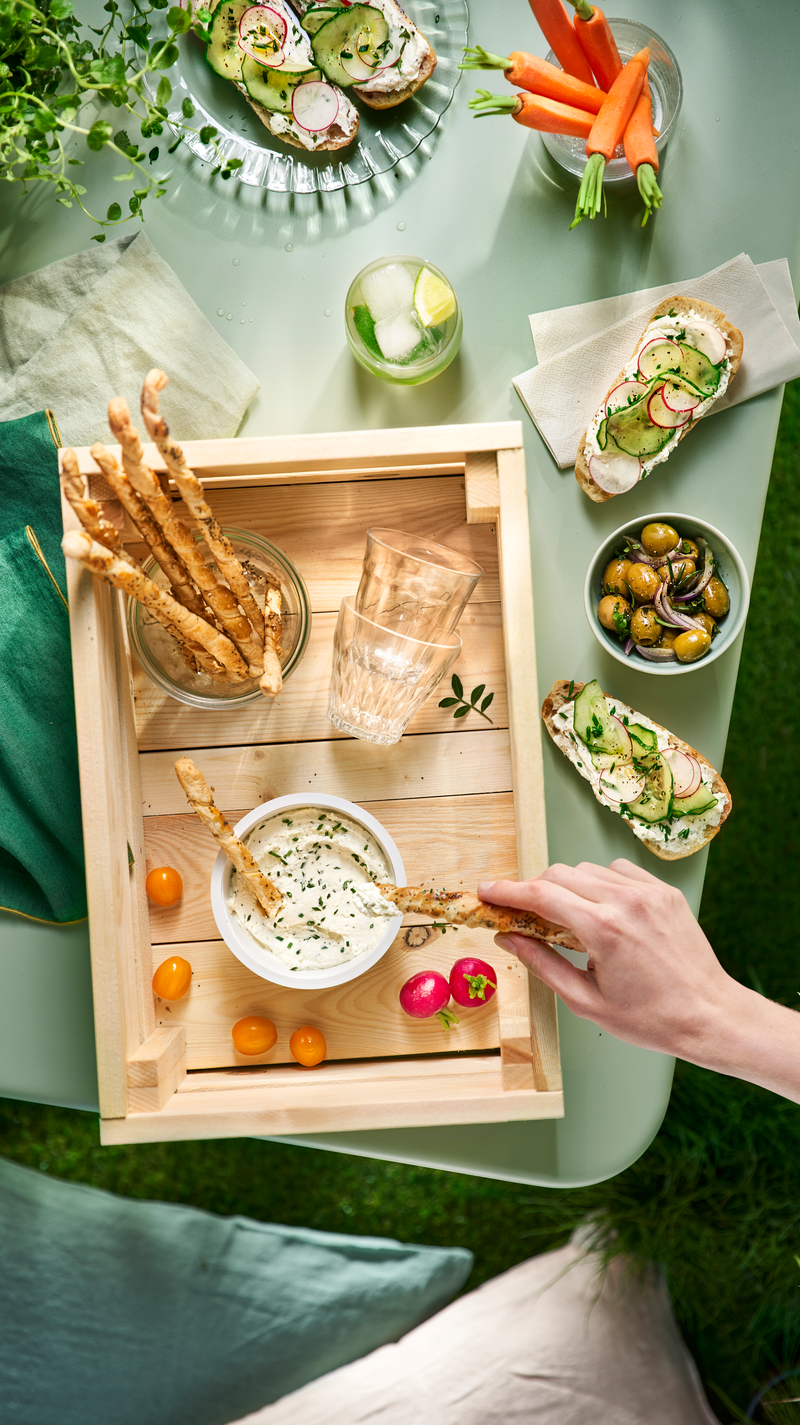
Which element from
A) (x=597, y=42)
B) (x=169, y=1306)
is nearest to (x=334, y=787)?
(x=597, y=42)

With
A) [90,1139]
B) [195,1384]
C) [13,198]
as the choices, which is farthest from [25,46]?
[195,1384]

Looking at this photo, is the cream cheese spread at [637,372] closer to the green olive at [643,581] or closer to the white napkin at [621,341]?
the white napkin at [621,341]

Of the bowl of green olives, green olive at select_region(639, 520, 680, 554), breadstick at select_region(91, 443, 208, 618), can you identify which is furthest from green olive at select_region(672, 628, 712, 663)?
breadstick at select_region(91, 443, 208, 618)

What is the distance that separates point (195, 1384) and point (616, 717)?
1.65m

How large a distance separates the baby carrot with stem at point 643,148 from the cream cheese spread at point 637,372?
134 mm

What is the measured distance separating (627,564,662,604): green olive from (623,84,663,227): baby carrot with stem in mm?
437

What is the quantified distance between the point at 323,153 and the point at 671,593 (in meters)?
0.74

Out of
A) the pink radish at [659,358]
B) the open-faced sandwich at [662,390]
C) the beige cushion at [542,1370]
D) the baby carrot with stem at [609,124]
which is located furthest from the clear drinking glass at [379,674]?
the beige cushion at [542,1370]

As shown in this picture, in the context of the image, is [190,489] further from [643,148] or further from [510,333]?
[643,148]

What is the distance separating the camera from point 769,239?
1219 millimetres

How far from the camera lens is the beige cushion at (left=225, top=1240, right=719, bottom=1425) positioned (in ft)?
5.96

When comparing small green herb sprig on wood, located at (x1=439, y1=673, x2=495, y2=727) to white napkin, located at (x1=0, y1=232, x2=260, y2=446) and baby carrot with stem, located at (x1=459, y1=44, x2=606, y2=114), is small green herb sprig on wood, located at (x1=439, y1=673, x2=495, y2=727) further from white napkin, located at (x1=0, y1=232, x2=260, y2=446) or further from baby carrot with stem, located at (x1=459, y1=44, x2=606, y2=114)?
baby carrot with stem, located at (x1=459, y1=44, x2=606, y2=114)

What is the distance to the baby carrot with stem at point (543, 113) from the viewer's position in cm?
110

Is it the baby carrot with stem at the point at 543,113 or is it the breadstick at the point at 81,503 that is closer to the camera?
the breadstick at the point at 81,503
